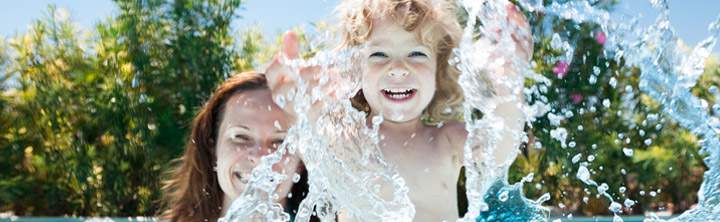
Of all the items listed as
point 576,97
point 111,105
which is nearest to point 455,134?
point 576,97

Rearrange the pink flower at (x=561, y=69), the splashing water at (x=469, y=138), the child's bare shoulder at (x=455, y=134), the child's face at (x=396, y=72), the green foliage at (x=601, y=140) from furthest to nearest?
the green foliage at (x=601, y=140)
the pink flower at (x=561, y=69)
the child's bare shoulder at (x=455, y=134)
the child's face at (x=396, y=72)
the splashing water at (x=469, y=138)

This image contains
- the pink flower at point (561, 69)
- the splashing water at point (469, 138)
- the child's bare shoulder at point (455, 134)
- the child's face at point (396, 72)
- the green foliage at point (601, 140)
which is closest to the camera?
the splashing water at point (469, 138)

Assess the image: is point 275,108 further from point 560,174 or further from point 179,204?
point 560,174

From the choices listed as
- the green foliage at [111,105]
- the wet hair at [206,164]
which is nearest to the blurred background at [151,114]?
the green foliage at [111,105]

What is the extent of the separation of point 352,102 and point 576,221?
9.64ft

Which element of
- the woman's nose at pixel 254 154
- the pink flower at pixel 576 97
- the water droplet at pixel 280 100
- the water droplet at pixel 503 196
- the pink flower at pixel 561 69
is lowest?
the water droplet at pixel 503 196

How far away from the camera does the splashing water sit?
8.47 feet

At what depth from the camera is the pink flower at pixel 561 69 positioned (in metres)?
5.94

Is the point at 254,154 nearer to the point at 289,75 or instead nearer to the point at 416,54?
the point at 289,75

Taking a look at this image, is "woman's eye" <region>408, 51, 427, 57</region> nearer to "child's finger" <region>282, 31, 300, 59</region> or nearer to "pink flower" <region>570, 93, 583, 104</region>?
"child's finger" <region>282, 31, 300, 59</region>

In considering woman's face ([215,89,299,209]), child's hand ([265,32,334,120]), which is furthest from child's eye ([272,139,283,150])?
child's hand ([265,32,334,120])

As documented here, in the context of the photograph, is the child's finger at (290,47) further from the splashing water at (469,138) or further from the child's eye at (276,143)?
the child's eye at (276,143)

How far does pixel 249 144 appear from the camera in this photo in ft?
9.56

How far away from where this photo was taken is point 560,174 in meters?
6.09
